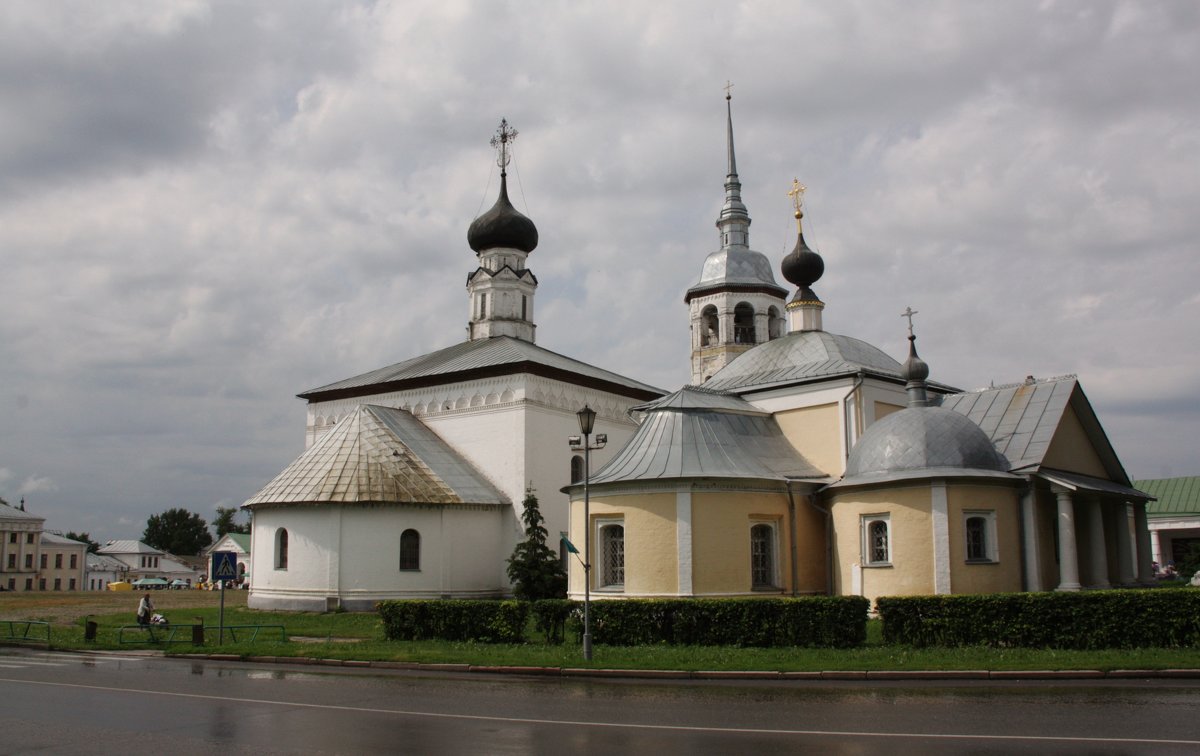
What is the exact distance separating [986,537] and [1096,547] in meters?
4.58

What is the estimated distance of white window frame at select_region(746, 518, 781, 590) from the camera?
24203mm

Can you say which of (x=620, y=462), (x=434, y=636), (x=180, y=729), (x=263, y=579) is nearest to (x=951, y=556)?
(x=620, y=462)

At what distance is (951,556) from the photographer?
70.9 feet

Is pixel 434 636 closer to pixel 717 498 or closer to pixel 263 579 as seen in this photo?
pixel 717 498

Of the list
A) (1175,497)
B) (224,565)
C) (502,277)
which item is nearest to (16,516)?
(502,277)

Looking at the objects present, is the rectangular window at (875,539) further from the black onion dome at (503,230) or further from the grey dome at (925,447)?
the black onion dome at (503,230)

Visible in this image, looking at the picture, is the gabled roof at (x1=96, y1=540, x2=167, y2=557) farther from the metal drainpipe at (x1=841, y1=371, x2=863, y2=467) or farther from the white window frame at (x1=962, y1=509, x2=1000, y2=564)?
the white window frame at (x1=962, y1=509, x2=1000, y2=564)

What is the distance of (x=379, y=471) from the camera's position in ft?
103

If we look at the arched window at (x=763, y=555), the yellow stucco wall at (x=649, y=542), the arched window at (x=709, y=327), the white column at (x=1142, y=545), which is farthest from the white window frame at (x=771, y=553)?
the arched window at (x=709, y=327)

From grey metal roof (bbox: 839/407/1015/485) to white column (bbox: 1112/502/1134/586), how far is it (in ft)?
18.4

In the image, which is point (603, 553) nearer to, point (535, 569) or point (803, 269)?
point (535, 569)

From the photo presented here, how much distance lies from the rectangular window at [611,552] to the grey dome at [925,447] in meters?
5.79

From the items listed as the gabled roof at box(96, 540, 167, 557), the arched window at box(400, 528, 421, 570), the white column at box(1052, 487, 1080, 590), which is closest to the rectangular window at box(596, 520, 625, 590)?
the arched window at box(400, 528, 421, 570)

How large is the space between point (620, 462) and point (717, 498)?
2844 mm
